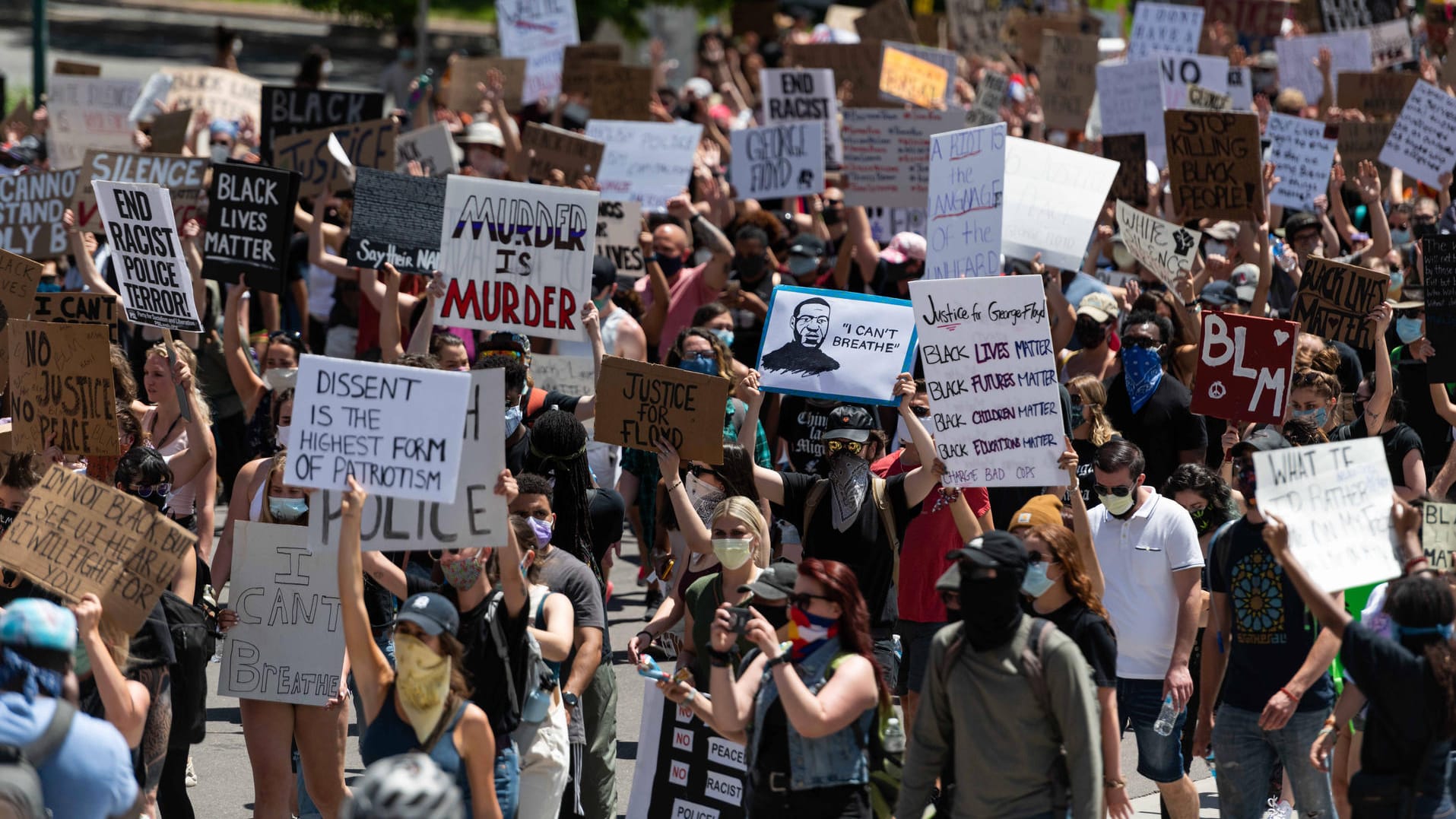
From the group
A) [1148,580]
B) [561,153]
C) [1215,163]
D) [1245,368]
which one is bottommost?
[561,153]

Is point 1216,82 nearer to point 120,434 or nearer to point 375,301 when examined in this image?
point 375,301

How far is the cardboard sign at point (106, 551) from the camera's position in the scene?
5711 mm

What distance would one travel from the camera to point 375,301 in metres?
10.4

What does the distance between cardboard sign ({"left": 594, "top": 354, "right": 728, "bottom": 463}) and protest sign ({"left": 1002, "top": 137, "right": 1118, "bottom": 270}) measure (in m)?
3.19

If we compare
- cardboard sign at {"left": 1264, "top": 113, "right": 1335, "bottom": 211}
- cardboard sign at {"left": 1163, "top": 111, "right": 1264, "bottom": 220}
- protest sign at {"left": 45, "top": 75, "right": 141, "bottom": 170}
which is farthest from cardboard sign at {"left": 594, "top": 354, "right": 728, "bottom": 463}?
protest sign at {"left": 45, "top": 75, "right": 141, "bottom": 170}

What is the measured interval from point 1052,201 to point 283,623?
5.41 metres

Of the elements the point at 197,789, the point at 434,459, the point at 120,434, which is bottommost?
the point at 197,789

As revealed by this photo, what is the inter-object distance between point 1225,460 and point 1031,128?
8.75 metres

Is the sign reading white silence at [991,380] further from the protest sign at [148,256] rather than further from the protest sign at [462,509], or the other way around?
the protest sign at [148,256]

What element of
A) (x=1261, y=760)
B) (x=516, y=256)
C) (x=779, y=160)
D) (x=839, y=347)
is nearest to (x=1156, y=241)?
(x=839, y=347)

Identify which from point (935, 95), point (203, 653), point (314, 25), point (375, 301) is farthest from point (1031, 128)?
point (314, 25)

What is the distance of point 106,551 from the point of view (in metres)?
5.74

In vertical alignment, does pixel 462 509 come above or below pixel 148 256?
above

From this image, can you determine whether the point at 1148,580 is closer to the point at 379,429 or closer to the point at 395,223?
the point at 379,429
